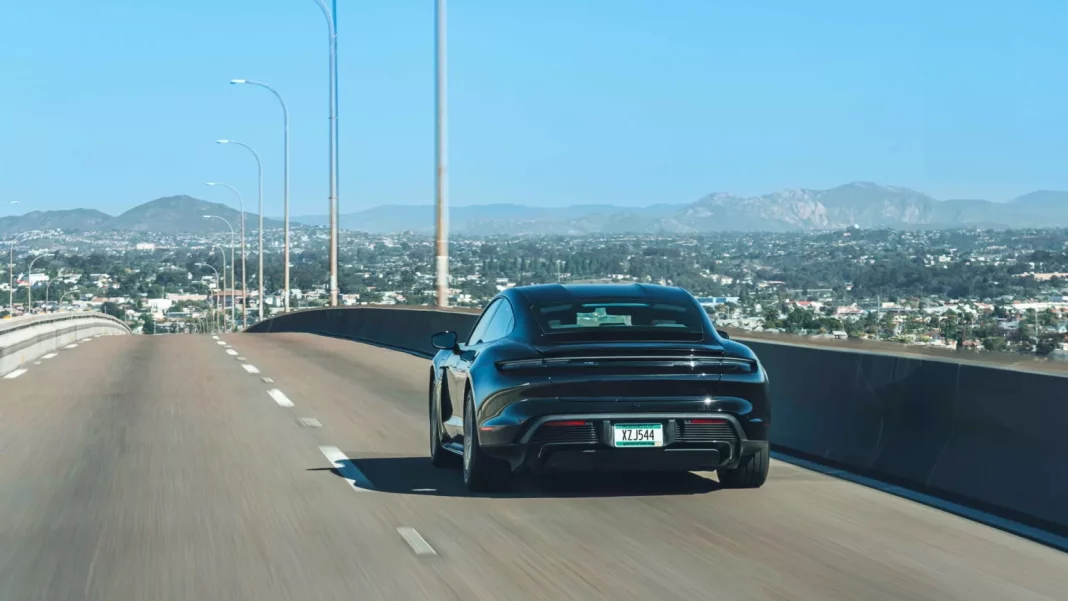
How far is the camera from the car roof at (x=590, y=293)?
32.3ft

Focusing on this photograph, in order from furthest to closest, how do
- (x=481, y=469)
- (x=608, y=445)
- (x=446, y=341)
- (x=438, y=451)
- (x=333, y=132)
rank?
(x=333, y=132) → (x=438, y=451) → (x=446, y=341) → (x=481, y=469) → (x=608, y=445)

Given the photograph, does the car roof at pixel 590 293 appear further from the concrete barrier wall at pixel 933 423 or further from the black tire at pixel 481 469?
the concrete barrier wall at pixel 933 423

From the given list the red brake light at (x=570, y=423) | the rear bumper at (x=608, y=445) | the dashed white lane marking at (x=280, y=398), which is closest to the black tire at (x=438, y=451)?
the rear bumper at (x=608, y=445)

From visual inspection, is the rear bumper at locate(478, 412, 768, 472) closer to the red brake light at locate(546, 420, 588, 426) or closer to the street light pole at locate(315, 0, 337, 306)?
the red brake light at locate(546, 420, 588, 426)

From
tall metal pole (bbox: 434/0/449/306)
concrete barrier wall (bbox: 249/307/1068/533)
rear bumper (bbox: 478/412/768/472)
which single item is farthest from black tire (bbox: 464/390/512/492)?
tall metal pole (bbox: 434/0/449/306)

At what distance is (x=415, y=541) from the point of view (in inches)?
305

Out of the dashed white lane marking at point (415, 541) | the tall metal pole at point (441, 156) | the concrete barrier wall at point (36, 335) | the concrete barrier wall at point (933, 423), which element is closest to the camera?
the dashed white lane marking at point (415, 541)

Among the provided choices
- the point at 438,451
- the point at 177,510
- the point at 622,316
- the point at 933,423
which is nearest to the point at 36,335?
the point at 438,451

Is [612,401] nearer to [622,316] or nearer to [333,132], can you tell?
[622,316]

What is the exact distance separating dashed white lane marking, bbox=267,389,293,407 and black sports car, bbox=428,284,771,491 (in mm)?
7504

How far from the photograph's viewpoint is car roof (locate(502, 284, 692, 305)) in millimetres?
9859

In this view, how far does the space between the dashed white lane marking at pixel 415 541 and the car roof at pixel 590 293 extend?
86.3 inches

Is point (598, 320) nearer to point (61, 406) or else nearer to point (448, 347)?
point (448, 347)

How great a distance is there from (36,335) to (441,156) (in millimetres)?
9049
